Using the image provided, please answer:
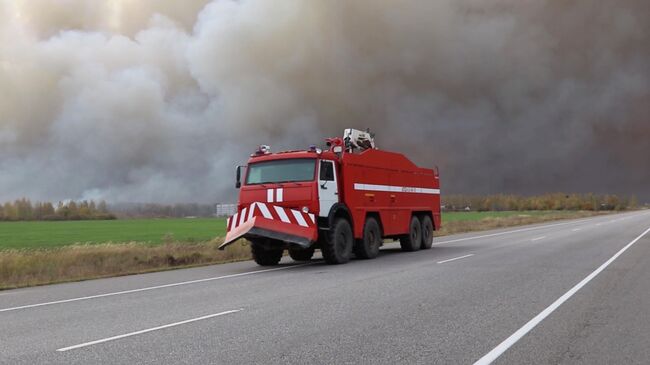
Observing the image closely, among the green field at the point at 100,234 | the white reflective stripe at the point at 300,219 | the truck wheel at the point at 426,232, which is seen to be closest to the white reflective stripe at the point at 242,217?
the white reflective stripe at the point at 300,219

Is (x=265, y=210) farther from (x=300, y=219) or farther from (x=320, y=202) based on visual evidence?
(x=320, y=202)

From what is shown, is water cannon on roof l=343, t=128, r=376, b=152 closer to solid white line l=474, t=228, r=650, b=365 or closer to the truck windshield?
the truck windshield

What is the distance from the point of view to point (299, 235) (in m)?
15.2

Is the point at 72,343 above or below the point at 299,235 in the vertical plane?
below

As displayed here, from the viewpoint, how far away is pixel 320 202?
15.7m

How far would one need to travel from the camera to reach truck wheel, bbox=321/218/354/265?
52.1ft

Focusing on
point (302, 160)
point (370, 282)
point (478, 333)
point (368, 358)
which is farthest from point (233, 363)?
point (302, 160)

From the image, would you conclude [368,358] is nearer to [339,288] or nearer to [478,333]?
[478,333]

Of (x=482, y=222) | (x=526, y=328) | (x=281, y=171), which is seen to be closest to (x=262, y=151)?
(x=281, y=171)

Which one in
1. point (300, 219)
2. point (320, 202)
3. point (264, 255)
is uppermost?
point (320, 202)

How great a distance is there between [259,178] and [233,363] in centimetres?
1136

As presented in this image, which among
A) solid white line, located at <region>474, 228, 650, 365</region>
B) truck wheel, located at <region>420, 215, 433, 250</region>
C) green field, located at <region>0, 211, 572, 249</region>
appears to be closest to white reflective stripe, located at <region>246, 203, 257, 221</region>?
solid white line, located at <region>474, 228, 650, 365</region>

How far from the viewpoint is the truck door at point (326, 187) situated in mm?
15805

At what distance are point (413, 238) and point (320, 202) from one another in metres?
6.56
